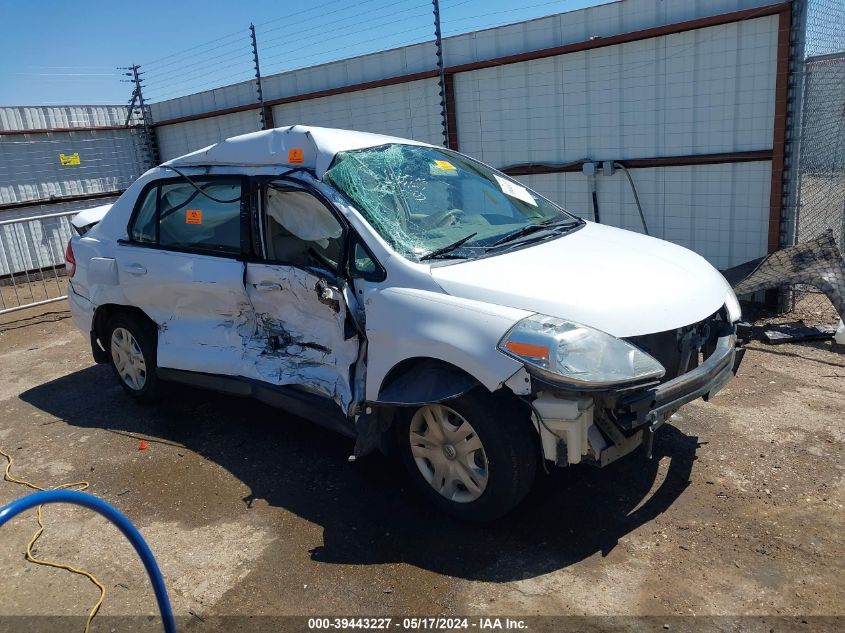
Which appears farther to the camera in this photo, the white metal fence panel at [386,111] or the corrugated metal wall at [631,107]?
the white metal fence panel at [386,111]

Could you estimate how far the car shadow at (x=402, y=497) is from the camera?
10.7 feet

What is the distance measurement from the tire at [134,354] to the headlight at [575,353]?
328 centimetres

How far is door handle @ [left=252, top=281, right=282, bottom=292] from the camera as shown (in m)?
4.18

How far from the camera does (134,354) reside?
5.32m

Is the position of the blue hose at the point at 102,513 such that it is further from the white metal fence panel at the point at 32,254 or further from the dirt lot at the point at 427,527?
the white metal fence panel at the point at 32,254

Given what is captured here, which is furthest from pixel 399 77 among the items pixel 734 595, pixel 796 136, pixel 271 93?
pixel 734 595

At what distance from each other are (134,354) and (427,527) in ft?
9.94

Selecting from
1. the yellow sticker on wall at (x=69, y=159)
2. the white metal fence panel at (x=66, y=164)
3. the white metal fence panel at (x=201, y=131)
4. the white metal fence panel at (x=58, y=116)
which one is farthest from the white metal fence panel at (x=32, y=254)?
the white metal fence panel at (x=201, y=131)

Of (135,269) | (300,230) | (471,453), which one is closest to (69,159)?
(135,269)

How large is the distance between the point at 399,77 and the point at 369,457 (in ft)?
22.8

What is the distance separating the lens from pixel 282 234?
4.27 metres

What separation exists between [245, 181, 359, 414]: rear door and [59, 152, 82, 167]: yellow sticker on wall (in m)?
10.2

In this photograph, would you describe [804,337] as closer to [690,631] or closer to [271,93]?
[690,631]

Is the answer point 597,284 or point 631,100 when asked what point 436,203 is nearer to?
point 597,284
